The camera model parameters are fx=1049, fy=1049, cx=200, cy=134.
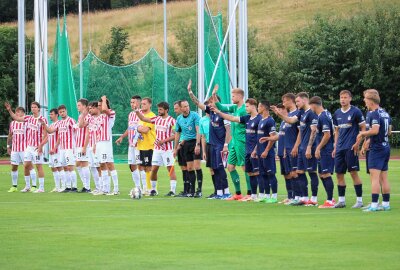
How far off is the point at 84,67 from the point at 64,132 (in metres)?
18.9

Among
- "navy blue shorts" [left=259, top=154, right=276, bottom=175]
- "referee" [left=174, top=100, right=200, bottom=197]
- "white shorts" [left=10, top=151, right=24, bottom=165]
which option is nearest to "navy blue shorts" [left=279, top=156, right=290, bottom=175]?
"navy blue shorts" [left=259, top=154, right=276, bottom=175]

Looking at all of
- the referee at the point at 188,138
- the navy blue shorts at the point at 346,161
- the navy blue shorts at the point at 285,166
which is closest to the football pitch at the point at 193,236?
the navy blue shorts at the point at 346,161

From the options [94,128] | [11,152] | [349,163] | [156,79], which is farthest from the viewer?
[156,79]

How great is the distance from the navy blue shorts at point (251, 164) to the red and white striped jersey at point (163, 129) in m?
2.82

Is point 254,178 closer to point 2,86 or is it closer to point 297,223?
point 297,223

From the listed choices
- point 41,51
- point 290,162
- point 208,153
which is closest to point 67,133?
point 208,153

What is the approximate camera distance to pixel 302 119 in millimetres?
19344

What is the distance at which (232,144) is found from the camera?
2188cm

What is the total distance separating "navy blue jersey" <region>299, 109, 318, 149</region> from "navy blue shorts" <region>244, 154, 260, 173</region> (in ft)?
5.35

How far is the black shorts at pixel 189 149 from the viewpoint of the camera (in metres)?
23.0

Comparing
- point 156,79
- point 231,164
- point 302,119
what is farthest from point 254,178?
point 156,79

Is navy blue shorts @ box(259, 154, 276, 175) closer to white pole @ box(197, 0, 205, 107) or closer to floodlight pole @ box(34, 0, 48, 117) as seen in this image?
white pole @ box(197, 0, 205, 107)

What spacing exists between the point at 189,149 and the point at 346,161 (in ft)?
17.7

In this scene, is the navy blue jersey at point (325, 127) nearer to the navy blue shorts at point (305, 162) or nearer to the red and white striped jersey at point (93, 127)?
the navy blue shorts at point (305, 162)
